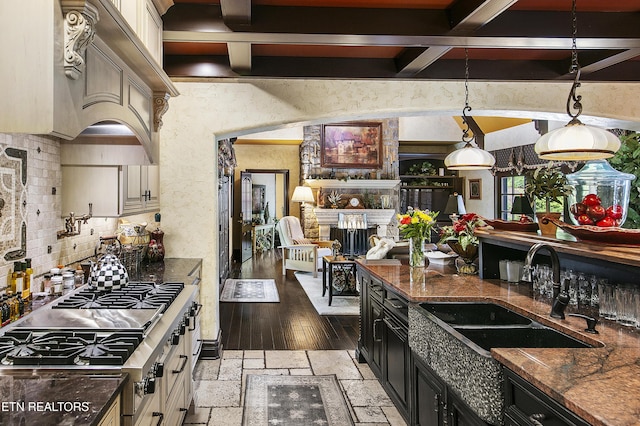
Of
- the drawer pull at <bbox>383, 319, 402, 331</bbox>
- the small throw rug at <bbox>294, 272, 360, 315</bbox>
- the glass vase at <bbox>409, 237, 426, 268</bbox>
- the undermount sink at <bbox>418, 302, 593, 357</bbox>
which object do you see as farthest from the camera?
the small throw rug at <bbox>294, 272, 360, 315</bbox>

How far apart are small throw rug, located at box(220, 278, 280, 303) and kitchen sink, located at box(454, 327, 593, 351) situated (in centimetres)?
466

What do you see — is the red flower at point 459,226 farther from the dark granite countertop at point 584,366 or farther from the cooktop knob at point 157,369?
the cooktop knob at point 157,369

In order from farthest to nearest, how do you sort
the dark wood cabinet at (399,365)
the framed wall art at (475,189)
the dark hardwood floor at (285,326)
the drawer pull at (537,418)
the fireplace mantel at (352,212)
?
the framed wall art at (475,189)
the fireplace mantel at (352,212)
the dark hardwood floor at (285,326)
the dark wood cabinet at (399,365)
the drawer pull at (537,418)

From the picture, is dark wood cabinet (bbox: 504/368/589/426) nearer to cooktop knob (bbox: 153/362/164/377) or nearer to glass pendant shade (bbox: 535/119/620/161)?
cooktop knob (bbox: 153/362/164/377)

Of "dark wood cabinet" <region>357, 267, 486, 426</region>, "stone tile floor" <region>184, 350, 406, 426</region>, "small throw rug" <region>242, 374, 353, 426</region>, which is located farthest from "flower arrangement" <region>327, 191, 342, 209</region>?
"small throw rug" <region>242, 374, 353, 426</region>

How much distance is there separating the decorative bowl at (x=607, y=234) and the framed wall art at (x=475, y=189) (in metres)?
9.79

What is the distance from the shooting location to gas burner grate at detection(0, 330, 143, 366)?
164 centimetres

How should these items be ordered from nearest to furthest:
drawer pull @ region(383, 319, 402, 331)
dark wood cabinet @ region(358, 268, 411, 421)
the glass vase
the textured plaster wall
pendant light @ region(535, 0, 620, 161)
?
pendant light @ region(535, 0, 620, 161), dark wood cabinet @ region(358, 268, 411, 421), drawer pull @ region(383, 319, 402, 331), the glass vase, the textured plaster wall

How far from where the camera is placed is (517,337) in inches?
94.2

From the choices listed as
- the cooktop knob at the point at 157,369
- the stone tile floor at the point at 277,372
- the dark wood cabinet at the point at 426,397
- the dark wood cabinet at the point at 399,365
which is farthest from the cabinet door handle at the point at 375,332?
the cooktop knob at the point at 157,369

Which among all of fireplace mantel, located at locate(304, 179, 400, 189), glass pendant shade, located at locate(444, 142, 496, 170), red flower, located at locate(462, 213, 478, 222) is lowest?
red flower, located at locate(462, 213, 478, 222)

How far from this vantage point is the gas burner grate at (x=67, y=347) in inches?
64.4

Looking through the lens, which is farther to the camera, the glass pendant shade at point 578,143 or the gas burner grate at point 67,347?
the glass pendant shade at point 578,143

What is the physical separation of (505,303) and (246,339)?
3.13 metres
